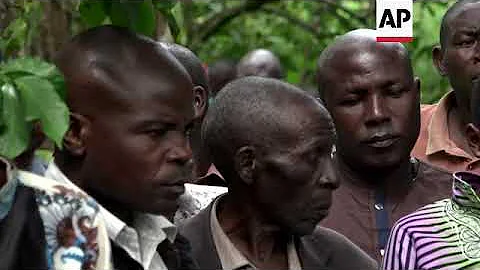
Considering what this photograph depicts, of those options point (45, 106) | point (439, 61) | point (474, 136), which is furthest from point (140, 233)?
point (439, 61)

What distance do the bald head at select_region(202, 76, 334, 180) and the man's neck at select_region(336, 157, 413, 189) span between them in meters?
1.03

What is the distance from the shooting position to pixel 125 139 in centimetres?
371

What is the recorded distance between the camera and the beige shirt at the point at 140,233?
365cm

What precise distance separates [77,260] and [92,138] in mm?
401

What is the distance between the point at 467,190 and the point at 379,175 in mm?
1212

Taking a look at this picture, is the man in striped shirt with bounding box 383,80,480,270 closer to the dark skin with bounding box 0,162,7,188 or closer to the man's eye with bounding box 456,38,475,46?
the dark skin with bounding box 0,162,7,188

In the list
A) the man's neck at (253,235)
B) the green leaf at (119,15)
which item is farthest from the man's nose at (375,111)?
the green leaf at (119,15)

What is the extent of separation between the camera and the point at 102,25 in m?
3.92

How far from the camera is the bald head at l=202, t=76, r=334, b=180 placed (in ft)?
13.9

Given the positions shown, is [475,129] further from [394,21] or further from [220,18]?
[220,18]

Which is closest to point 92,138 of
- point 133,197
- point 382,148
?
point 133,197

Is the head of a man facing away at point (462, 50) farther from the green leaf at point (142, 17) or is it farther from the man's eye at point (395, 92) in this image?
the green leaf at point (142, 17)

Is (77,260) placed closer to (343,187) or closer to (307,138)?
(307,138)

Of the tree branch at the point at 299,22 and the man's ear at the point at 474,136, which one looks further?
the tree branch at the point at 299,22
